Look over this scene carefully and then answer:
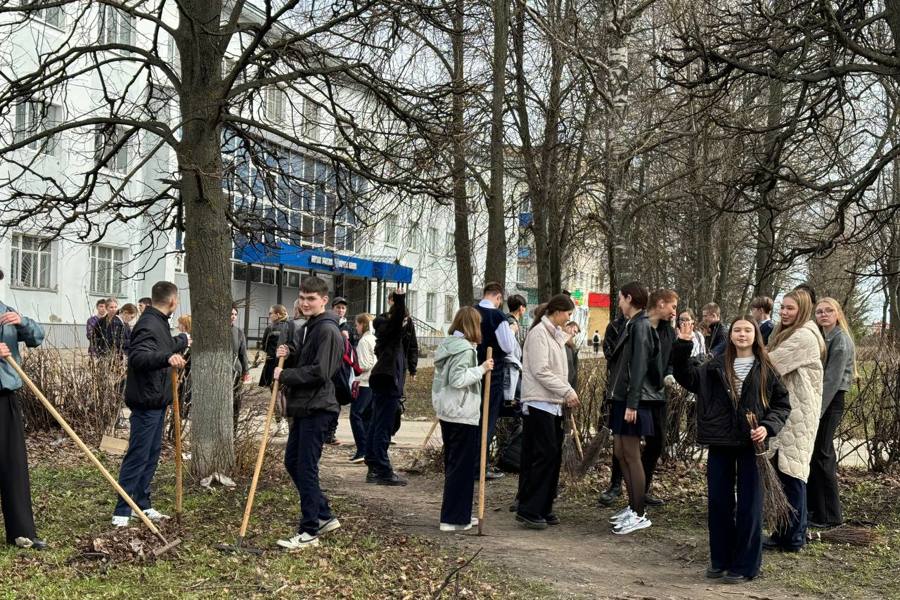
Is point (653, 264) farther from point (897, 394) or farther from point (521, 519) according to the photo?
point (521, 519)

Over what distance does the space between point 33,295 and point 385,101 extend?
1993 centimetres

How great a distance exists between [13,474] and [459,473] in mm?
3193

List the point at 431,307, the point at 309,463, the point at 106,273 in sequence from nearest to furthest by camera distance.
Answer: the point at 309,463 → the point at 106,273 → the point at 431,307

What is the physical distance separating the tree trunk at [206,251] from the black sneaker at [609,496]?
337cm

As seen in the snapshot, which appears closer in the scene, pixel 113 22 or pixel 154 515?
pixel 154 515

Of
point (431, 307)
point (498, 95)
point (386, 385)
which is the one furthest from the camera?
point (431, 307)

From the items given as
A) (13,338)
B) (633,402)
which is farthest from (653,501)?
(13,338)

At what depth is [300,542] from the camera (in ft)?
22.1

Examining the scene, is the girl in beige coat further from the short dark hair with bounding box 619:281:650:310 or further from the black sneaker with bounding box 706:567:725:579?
the short dark hair with bounding box 619:281:650:310

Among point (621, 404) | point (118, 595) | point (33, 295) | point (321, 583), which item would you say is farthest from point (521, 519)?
point (33, 295)

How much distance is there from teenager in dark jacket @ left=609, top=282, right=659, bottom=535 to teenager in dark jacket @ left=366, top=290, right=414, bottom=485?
2.72 meters

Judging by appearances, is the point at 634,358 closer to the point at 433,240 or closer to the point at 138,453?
the point at 138,453

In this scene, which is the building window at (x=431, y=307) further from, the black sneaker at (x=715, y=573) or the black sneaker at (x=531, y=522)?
the black sneaker at (x=715, y=573)

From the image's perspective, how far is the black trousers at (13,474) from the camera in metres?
6.54
